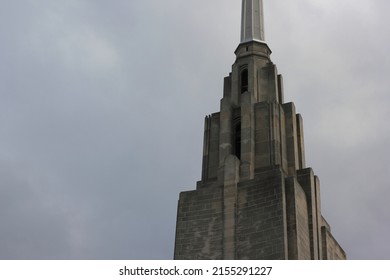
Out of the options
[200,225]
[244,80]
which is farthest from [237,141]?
[200,225]

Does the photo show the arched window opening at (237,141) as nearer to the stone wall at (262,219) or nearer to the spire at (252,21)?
the stone wall at (262,219)

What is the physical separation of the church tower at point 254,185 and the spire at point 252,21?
2.74ft

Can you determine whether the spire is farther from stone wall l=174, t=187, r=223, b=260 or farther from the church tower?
stone wall l=174, t=187, r=223, b=260

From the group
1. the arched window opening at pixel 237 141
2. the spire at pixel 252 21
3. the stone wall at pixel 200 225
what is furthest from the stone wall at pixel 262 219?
the spire at pixel 252 21

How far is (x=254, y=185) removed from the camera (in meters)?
31.0

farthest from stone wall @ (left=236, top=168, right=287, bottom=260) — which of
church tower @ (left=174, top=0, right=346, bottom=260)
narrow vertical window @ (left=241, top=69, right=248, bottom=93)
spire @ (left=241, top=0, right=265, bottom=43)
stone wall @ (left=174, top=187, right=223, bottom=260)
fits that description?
spire @ (left=241, top=0, right=265, bottom=43)

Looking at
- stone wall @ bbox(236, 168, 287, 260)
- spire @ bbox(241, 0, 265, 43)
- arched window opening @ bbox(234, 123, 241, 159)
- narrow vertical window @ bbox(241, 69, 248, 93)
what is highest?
spire @ bbox(241, 0, 265, 43)

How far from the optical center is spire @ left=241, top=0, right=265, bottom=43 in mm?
39250

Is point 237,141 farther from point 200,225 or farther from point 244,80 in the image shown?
point 200,225

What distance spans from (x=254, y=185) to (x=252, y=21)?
1239 centimetres

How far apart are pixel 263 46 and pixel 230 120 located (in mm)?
5608

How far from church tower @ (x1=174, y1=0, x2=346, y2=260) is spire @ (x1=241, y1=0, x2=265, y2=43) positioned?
2.74 feet

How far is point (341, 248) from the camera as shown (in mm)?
35250
